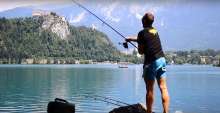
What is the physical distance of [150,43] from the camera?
11273 mm

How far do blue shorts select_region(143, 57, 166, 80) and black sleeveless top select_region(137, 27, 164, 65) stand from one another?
3.6 inches

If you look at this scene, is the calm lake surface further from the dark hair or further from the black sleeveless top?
the dark hair

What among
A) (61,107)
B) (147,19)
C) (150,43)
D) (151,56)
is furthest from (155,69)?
(61,107)

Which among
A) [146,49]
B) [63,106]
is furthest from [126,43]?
[63,106]

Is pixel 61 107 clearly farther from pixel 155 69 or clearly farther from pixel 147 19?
pixel 147 19

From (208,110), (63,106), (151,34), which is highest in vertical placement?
(151,34)

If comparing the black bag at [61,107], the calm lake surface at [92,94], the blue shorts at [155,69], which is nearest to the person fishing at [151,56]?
the blue shorts at [155,69]

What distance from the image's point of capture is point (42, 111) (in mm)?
37438

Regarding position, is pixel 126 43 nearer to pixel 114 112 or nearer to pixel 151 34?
pixel 151 34

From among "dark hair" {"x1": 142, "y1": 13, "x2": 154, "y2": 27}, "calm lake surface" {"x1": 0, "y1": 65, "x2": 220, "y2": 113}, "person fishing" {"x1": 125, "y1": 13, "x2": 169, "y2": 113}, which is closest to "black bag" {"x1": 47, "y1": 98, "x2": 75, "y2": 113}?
"person fishing" {"x1": 125, "y1": 13, "x2": 169, "y2": 113}

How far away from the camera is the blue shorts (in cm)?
1131

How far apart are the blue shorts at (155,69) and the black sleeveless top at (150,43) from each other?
0.30 feet

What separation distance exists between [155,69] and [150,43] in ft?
1.90

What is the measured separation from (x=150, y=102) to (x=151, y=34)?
5.00 ft
